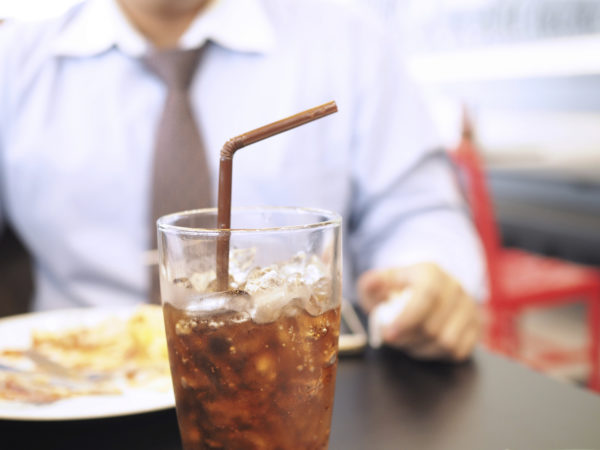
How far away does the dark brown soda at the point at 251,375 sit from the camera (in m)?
0.51

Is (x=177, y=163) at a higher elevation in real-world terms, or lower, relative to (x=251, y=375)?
higher

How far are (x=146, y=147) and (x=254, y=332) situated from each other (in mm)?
905

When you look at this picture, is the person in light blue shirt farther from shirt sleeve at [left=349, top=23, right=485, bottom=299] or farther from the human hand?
the human hand

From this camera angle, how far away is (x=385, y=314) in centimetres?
90

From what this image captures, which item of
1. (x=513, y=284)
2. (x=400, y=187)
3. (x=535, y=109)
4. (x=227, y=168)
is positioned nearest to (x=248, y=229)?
(x=227, y=168)

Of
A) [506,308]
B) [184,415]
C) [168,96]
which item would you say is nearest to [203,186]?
[168,96]

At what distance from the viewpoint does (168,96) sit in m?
1.21

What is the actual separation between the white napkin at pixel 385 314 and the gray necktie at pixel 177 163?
409 mm

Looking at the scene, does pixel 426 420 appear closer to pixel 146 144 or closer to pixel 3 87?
pixel 146 144

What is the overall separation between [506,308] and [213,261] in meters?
1.90

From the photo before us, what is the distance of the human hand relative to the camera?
85 centimetres

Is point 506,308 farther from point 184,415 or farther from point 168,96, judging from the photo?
point 184,415

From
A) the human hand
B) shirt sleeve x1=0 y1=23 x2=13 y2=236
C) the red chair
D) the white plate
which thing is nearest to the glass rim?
the white plate

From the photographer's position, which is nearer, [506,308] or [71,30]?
[71,30]
